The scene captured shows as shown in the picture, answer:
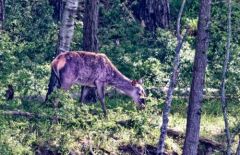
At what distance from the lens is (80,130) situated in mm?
14336

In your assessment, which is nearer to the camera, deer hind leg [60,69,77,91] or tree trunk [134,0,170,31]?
deer hind leg [60,69,77,91]

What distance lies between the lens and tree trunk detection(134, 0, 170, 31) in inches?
870

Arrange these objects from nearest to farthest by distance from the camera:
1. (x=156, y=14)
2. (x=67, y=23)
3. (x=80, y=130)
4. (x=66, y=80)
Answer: (x=80, y=130) < (x=66, y=80) < (x=67, y=23) < (x=156, y=14)

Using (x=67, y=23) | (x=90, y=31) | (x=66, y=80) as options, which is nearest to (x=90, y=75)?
(x=66, y=80)

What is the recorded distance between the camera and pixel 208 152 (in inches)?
592

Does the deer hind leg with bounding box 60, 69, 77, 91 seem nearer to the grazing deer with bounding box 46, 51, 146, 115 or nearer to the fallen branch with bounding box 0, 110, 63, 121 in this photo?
the grazing deer with bounding box 46, 51, 146, 115

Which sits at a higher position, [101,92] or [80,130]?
[101,92]

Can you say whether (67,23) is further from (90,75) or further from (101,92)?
(101,92)

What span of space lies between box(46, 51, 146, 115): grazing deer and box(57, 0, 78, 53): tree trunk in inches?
21.7

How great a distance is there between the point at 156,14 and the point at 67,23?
6625mm

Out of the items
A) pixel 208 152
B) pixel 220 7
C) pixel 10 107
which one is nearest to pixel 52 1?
pixel 220 7

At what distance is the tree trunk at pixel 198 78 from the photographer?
13.0 m

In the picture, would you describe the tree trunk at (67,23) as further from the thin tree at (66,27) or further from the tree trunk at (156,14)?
the tree trunk at (156,14)

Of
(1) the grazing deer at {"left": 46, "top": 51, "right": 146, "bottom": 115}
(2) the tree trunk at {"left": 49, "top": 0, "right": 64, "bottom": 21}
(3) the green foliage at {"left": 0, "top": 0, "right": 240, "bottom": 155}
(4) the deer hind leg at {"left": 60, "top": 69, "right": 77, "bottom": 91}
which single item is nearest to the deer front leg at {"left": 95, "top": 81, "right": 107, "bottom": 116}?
(1) the grazing deer at {"left": 46, "top": 51, "right": 146, "bottom": 115}
